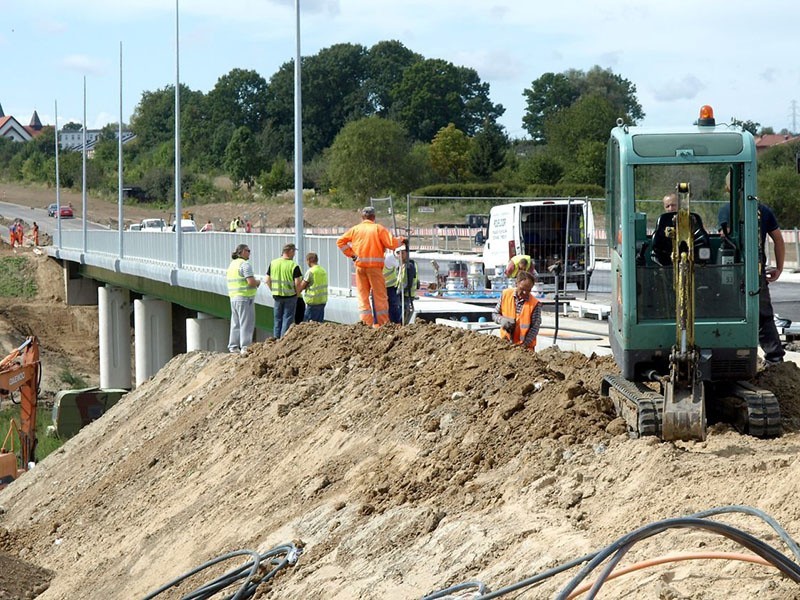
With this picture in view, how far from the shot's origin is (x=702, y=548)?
6.90 m

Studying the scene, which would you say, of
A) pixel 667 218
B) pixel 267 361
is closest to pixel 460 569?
pixel 667 218

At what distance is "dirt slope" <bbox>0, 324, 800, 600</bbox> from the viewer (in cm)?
770

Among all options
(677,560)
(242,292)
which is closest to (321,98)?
(242,292)

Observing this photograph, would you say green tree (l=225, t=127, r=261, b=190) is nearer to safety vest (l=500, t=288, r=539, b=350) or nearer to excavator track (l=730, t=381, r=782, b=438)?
safety vest (l=500, t=288, r=539, b=350)

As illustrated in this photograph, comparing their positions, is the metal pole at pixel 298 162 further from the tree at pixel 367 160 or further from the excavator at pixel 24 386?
the tree at pixel 367 160

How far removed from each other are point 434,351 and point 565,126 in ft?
245

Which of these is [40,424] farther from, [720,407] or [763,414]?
[763,414]

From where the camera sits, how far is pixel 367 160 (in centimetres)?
7625

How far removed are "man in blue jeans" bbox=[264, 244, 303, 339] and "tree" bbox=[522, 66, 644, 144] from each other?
98312mm

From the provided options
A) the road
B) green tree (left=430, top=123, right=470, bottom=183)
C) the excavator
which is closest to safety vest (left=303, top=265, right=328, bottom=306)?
the excavator

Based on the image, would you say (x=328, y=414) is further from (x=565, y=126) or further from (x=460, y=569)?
(x=565, y=126)

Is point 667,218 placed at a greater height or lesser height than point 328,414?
greater

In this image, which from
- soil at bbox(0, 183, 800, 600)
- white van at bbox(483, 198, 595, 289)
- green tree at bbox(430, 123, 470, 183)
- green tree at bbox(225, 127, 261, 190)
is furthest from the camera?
green tree at bbox(225, 127, 261, 190)

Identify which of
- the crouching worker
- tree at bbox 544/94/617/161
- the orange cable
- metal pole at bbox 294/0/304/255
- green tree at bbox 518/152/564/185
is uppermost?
tree at bbox 544/94/617/161
